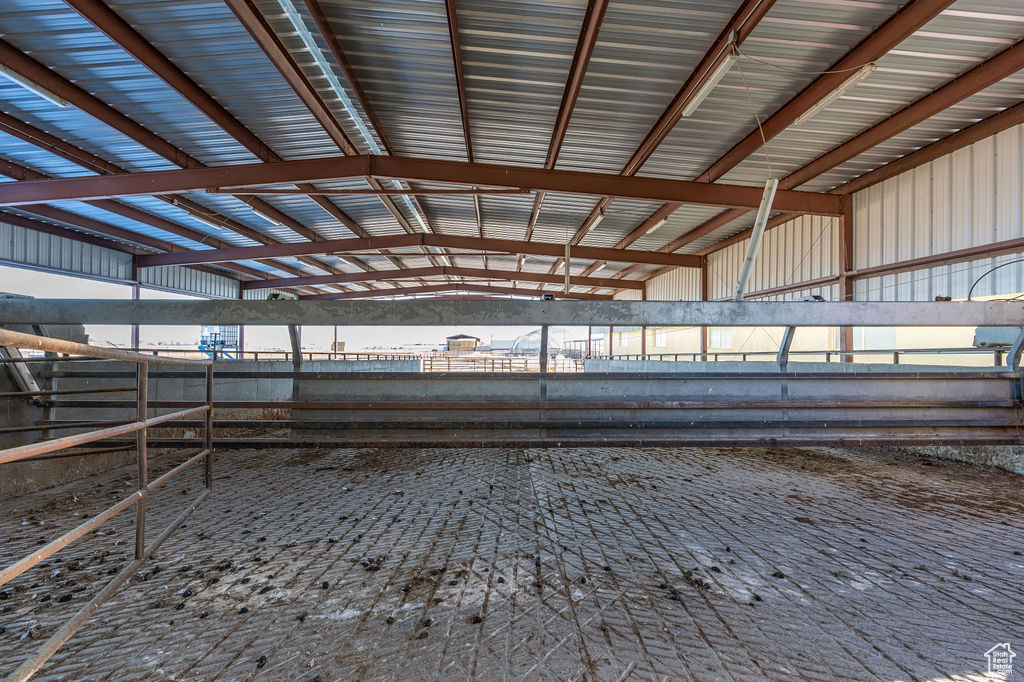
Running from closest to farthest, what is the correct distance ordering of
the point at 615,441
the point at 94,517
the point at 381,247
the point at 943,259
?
the point at 94,517, the point at 615,441, the point at 943,259, the point at 381,247

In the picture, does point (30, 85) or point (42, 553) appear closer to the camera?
point (42, 553)

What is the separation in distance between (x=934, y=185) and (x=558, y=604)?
10.9 m

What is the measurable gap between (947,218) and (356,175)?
11163mm

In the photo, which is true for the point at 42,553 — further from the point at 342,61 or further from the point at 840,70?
the point at 840,70

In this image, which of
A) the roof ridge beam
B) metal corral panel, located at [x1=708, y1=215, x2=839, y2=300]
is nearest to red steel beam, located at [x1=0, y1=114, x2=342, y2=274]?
the roof ridge beam

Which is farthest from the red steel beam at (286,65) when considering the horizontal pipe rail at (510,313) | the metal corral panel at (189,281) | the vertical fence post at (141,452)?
the metal corral panel at (189,281)

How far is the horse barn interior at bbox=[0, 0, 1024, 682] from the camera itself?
1801 millimetres

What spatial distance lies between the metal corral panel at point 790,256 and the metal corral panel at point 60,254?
66.3ft

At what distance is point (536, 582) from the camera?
213cm

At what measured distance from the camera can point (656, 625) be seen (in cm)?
181

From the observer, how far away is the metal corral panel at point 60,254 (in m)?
11.5

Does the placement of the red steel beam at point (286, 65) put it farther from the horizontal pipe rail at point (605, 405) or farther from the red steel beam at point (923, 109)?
the red steel beam at point (923, 109)

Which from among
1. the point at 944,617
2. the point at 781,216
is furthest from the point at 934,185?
the point at 944,617

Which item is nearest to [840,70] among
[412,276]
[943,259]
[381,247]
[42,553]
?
[943,259]
